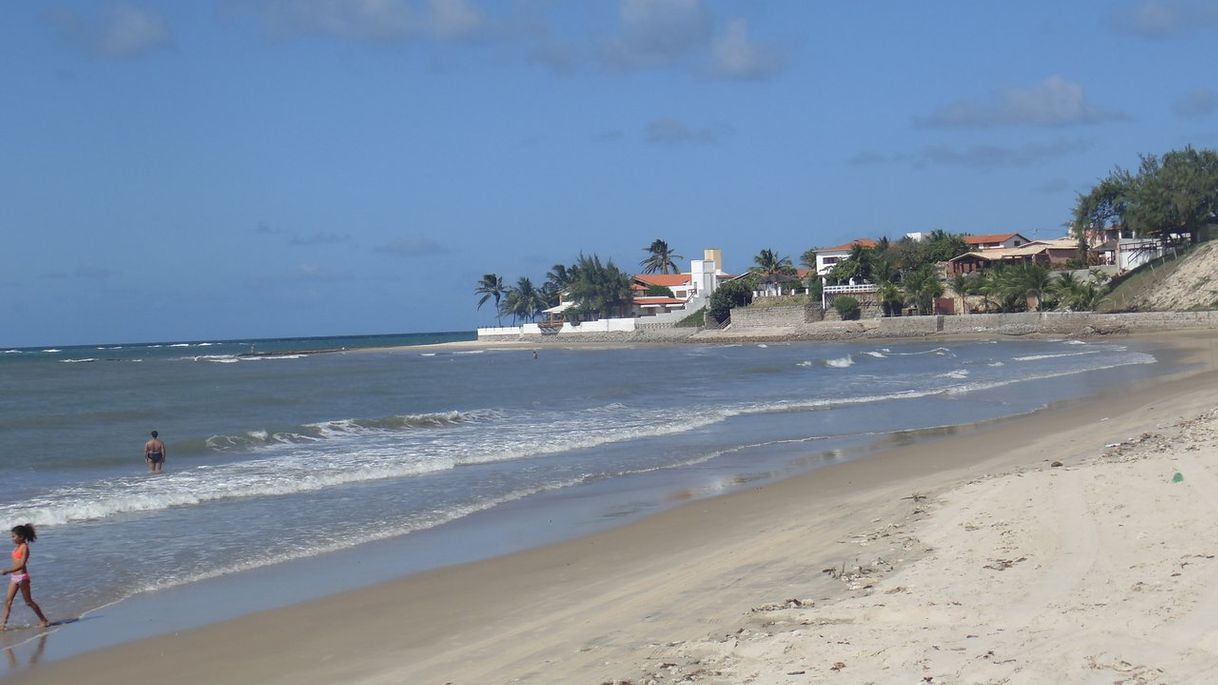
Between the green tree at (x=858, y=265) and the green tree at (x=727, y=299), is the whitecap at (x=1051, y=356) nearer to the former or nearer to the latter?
the green tree at (x=858, y=265)

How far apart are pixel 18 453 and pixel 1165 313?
59004 millimetres

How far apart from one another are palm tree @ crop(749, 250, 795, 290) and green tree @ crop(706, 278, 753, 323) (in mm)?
3350

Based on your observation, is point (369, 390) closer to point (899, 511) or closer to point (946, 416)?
point (946, 416)

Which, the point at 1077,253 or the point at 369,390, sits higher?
the point at 1077,253

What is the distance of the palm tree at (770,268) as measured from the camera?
10500 cm

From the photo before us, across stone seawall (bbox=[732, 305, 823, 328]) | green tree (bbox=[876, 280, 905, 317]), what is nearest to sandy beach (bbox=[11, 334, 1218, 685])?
green tree (bbox=[876, 280, 905, 317])

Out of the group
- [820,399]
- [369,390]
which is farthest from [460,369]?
[820,399]

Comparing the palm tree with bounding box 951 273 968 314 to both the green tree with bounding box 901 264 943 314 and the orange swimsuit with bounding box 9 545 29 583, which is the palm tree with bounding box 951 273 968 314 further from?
the orange swimsuit with bounding box 9 545 29 583

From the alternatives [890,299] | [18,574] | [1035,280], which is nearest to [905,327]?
[890,299]

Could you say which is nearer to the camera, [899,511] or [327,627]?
[327,627]

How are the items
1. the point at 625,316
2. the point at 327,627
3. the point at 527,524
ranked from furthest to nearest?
the point at 625,316, the point at 527,524, the point at 327,627

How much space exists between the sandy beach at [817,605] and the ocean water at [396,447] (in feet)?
6.72

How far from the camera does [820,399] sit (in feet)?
98.9

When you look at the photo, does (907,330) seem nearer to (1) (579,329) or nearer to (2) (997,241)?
(2) (997,241)
